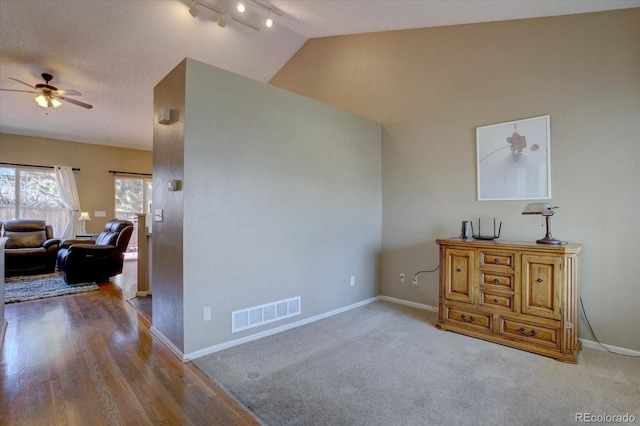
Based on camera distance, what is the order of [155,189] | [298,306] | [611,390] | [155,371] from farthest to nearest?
[298,306], [155,189], [155,371], [611,390]

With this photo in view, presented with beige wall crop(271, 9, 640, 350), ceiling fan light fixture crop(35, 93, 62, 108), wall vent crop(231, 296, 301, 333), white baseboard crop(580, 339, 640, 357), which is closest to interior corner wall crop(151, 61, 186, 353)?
wall vent crop(231, 296, 301, 333)

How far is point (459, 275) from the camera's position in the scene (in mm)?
3029

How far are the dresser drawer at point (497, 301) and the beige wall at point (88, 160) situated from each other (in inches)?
335

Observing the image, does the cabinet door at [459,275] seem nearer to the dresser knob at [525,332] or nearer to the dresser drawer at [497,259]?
the dresser drawer at [497,259]

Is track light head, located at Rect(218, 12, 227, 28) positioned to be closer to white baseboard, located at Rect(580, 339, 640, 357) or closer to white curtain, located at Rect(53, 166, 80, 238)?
white baseboard, located at Rect(580, 339, 640, 357)

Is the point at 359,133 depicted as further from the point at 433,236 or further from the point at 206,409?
the point at 206,409

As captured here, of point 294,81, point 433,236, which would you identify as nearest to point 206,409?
point 433,236

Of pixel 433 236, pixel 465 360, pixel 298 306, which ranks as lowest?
pixel 465 360

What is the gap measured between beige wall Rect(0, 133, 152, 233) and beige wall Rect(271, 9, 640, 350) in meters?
6.20

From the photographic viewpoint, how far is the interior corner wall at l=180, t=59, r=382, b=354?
2.53 m

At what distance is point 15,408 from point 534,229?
4.28 metres

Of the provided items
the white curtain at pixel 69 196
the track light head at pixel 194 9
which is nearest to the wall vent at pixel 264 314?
the track light head at pixel 194 9

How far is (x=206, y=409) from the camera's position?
1.82m

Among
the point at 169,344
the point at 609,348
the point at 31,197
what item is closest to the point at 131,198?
the point at 31,197
